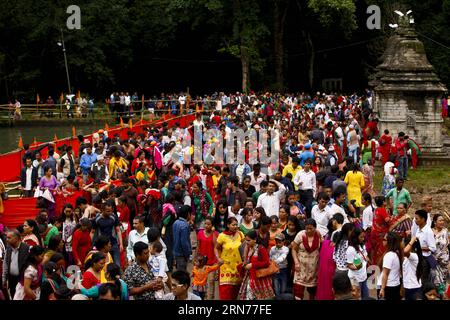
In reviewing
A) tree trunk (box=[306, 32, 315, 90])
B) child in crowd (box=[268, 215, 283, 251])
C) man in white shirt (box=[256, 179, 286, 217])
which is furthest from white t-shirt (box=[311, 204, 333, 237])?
tree trunk (box=[306, 32, 315, 90])

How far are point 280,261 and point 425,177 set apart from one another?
1313 cm

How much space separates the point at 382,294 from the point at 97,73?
128ft

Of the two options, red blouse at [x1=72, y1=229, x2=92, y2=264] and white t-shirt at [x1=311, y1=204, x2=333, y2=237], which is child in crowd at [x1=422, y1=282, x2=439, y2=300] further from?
red blouse at [x1=72, y1=229, x2=92, y2=264]

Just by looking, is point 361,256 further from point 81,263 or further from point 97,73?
point 97,73

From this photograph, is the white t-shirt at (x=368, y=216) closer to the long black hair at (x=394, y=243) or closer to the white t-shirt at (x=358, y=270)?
the white t-shirt at (x=358, y=270)

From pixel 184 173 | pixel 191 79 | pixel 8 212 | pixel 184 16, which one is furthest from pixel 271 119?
pixel 191 79

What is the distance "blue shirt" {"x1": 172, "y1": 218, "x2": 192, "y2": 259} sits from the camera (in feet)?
39.4

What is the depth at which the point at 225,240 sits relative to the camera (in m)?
10.9

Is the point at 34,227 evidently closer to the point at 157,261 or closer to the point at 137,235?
the point at 137,235

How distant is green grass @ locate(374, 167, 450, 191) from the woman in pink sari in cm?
1095

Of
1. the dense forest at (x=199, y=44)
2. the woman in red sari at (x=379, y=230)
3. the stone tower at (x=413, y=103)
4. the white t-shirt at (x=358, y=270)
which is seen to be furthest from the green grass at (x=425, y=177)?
the dense forest at (x=199, y=44)

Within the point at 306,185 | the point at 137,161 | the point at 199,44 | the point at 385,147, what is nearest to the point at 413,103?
the point at 385,147

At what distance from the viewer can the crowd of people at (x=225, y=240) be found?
9.59 meters

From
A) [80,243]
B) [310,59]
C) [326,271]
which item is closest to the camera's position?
[326,271]
